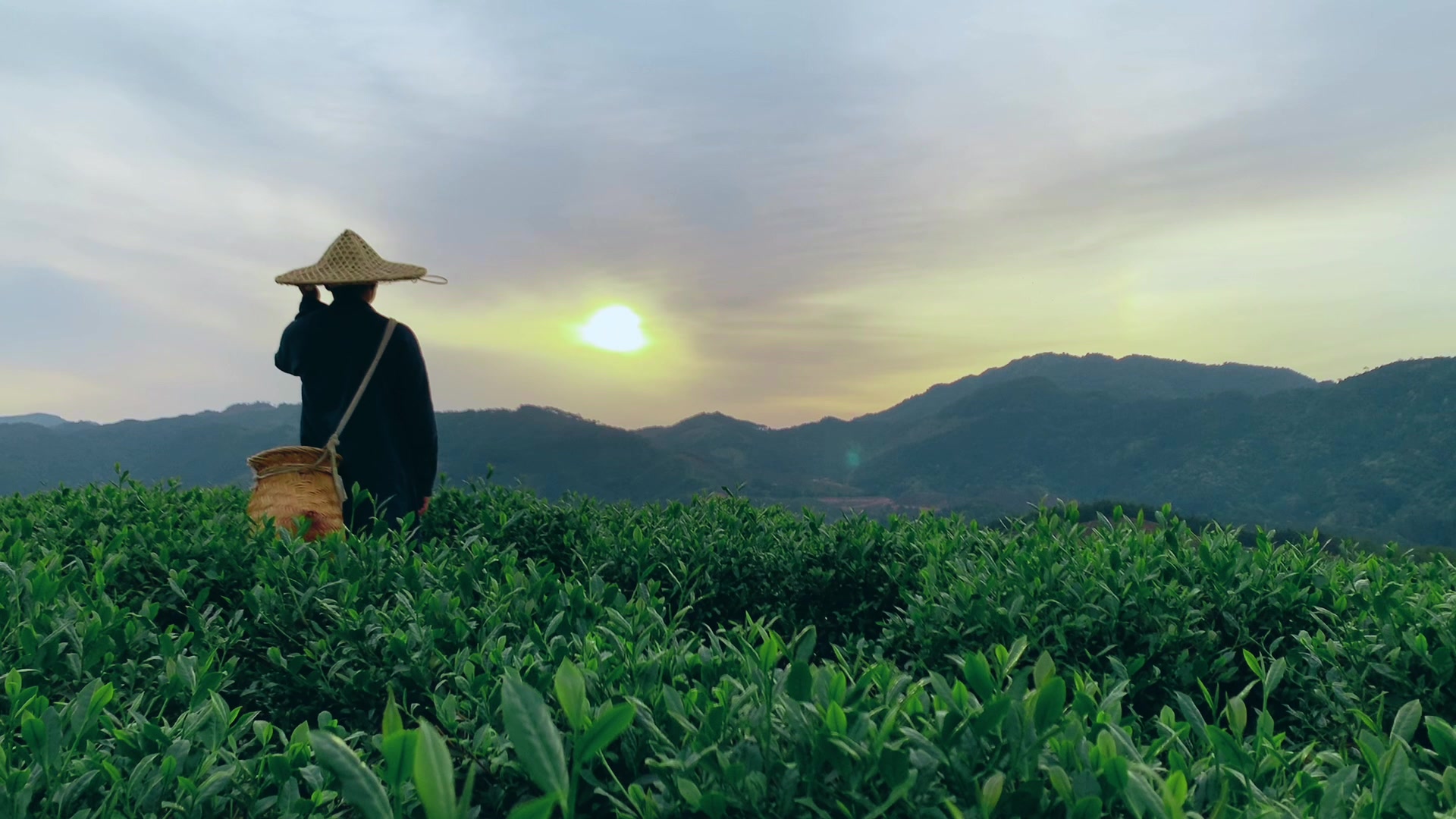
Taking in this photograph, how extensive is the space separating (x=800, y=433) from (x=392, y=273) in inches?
2628

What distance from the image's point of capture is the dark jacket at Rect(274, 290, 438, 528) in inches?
220

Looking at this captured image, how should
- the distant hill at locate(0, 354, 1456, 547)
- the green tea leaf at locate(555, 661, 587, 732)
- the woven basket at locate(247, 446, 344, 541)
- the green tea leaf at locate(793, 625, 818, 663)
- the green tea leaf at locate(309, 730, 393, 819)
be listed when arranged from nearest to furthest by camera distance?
the green tea leaf at locate(309, 730, 393, 819) < the green tea leaf at locate(555, 661, 587, 732) < the green tea leaf at locate(793, 625, 818, 663) < the woven basket at locate(247, 446, 344, 541) < the distant hill at locate(0, 354, 1456, 547)

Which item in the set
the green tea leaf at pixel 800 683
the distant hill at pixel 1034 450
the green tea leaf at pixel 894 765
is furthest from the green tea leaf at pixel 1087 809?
the distant hill at pixel 1034 450

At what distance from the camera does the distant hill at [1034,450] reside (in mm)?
47719

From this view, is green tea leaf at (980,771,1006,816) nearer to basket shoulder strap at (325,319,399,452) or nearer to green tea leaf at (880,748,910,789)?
green tea leaf at (880,748,910,789)

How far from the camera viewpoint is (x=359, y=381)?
5.62 meters

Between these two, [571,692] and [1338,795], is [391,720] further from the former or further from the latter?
[1338,795]

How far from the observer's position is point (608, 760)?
1813 millimetres

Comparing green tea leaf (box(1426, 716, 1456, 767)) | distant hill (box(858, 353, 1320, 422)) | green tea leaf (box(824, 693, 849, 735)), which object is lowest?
green tea leaf (box(1426, 716, 1456, 767))

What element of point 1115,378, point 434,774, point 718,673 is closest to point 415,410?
point 718,673

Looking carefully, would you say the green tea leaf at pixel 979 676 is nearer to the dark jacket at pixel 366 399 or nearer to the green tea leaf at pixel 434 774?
the green tea leaf at pixel 434 774

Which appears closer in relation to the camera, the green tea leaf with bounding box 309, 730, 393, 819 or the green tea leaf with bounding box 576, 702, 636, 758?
the green tea leaf with bounding box 309, 730, 393, 819

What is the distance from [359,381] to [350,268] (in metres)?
0.76

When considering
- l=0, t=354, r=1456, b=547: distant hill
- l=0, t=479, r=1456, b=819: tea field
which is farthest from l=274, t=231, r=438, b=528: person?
l=0, t=354, r=1456, b=547: distant hill
